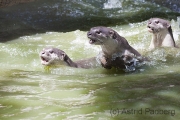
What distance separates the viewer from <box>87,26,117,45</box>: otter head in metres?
3.77

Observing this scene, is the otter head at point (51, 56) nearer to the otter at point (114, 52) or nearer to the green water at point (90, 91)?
the green water at point (90, 91)

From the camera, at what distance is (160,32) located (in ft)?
16.0

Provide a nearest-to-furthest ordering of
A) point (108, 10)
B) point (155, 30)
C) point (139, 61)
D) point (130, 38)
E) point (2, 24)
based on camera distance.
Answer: point (139, 61)
point (155, 30)
point (130, 38)
point (2, 24)
point (108, 10)

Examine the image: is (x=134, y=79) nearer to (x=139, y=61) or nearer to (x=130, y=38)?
(x=139, y=61)

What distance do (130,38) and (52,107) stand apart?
3.30 metres

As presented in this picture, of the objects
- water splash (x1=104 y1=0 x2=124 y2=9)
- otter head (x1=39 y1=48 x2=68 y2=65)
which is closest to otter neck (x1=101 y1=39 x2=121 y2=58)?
otter head (x1=39 y1=48 x2=68 y2=65)

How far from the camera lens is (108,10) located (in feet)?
24.9

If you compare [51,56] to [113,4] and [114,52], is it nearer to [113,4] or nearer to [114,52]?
[114,52]

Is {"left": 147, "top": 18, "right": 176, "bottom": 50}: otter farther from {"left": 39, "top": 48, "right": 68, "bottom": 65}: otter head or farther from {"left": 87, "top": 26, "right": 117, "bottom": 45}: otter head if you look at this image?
{"left": 39, "top": 48, "right": 68, "bottom": 65}: otter head

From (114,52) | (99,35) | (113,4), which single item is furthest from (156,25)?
(113,4)

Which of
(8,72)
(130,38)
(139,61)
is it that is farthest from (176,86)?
(130,38)

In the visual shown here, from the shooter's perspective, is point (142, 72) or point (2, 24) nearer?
point (142, 72)

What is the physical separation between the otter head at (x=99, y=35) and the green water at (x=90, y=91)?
34 cm

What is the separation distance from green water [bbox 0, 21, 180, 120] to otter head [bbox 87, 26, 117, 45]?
34 centimetres
